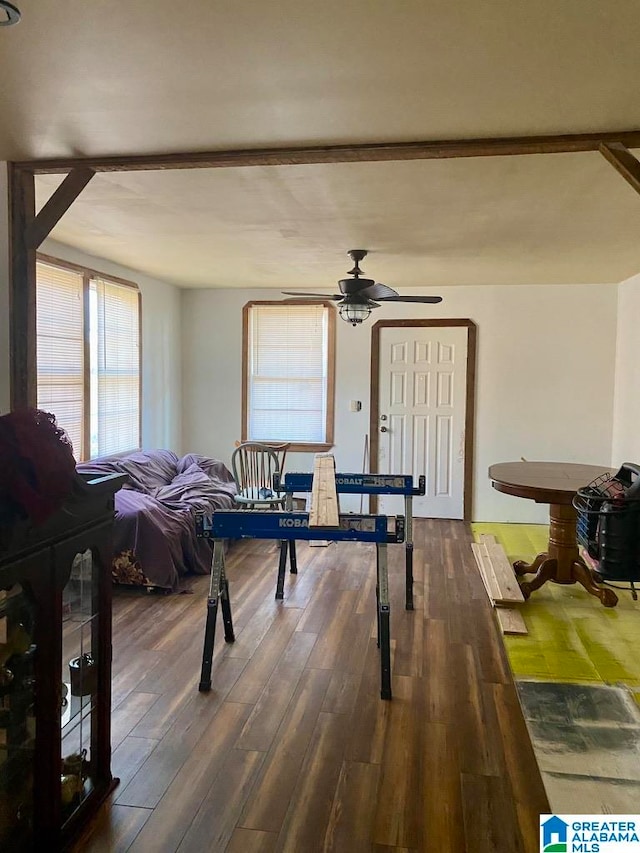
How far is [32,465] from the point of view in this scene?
5.55 feet

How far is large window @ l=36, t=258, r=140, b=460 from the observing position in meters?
4.67

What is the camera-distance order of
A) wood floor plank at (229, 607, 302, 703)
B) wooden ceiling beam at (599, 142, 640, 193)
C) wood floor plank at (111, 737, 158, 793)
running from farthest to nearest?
wood floor plank at (229, 607, 302, 703) → wooden ceiling beam at (599, 142, 640, 193) → wood floor plank at (111, 737, 158, 793)

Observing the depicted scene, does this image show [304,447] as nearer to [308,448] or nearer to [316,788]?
[308,448]

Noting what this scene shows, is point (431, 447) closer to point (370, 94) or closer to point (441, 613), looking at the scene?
point (441, 613)

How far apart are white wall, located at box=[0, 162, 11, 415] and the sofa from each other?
1.22m

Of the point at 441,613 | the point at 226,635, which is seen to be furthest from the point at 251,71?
the point at 441,613

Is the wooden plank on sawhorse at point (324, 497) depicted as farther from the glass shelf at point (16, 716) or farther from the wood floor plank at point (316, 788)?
the glass shelf at point (16, 716)

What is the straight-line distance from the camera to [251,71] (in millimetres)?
1999

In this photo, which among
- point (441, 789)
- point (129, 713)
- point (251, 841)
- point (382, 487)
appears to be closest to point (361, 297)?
point (382, 487)

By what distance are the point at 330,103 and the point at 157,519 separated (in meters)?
3.12

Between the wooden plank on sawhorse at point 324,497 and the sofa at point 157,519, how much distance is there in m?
1.10

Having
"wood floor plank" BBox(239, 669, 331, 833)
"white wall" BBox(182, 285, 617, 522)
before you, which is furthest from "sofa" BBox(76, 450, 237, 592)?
"white wall" BBox(182, 285, 617, 522)

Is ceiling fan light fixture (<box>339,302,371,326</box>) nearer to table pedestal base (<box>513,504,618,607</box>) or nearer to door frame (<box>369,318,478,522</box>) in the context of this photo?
table pedestal base (<box>513,504,618,607</box>)

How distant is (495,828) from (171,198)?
3.26m
